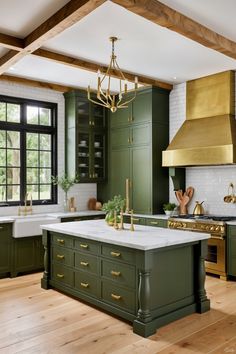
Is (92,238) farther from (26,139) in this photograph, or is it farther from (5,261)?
(26,139)

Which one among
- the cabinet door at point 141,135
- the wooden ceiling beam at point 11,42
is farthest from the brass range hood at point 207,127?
the wooden ceiling beam at point 11,42

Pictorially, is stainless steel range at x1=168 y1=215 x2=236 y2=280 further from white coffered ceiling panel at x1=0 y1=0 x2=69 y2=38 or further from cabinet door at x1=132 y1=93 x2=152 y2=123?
white coffered ceiling panel at x1=0 y1=0 x2=69 y2=38

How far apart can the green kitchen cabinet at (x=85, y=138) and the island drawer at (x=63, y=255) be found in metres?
2.27

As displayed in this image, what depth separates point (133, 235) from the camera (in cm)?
389

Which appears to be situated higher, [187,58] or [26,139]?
[187,58]

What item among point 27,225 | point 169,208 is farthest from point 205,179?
point 27,225

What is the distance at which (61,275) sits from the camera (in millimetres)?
4574

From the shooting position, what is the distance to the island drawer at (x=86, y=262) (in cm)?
403

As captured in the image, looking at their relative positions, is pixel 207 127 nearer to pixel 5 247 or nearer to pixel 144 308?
pixel 144 308

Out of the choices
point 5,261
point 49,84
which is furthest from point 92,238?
point 49,84

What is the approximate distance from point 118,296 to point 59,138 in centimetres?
390

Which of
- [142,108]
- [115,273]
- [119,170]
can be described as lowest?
[115,273]

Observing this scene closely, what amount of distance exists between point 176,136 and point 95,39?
2.49 m

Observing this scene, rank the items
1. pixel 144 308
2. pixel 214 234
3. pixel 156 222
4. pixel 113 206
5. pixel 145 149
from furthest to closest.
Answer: pixel 145 149
pixel 156 222
pixel 214 234
pixel 113 206
pixel 144 308
